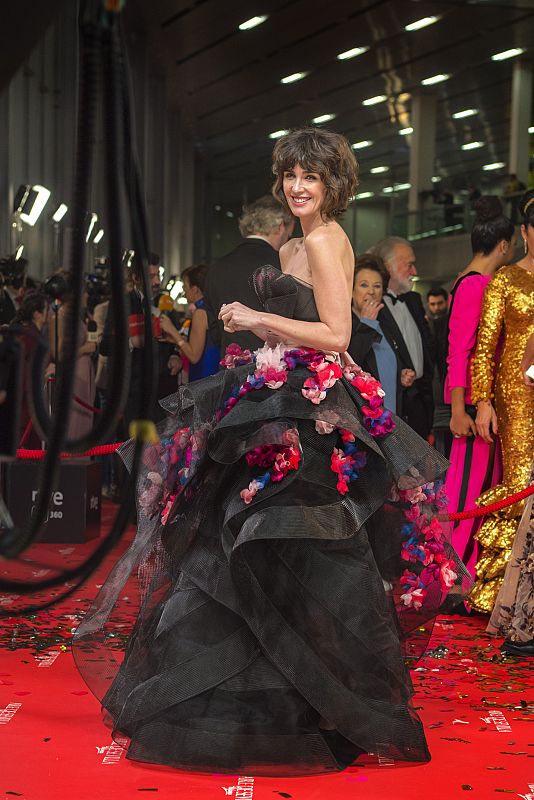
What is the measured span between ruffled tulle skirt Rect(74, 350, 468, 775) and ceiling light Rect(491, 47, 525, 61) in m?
17.1

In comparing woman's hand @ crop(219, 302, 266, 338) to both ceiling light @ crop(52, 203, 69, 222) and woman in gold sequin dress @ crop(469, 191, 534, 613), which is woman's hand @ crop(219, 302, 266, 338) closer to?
woman in gold sequin dress @ crop(469, 191, 534, 613)

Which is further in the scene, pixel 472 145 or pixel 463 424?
pixel 472 145

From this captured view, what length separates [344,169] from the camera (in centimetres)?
307

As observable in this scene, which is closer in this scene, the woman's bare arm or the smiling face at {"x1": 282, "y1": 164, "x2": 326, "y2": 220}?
the woman's bare arm

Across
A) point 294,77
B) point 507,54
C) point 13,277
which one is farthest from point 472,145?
point 13,277

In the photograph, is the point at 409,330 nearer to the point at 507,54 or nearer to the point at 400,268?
the point at 400,268

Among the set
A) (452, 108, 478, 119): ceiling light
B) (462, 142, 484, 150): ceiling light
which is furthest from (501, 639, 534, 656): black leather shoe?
(462, 142, 484, 150): ceiling light

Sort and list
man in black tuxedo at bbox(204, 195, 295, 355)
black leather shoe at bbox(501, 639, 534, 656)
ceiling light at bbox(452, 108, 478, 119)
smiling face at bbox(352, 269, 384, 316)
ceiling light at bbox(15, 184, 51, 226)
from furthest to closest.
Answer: ceiling light at bbox(452, 108, 478, 119), ceiling light at bbox(15, 184, 51, 226), smiling face at bbox(352, 269, 384, 316), man in black tuxedo at bbox(204, 195, 295, 355), black leather shoe at bbox(501, 639, 534, 656)

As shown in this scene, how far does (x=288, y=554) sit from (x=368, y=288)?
2.86 m

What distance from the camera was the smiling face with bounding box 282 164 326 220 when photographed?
3.02m

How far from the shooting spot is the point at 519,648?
400 centimetres

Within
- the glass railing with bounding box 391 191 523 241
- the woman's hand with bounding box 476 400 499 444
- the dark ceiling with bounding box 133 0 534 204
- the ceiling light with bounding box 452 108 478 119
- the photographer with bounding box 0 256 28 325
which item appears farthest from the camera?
the ceiling light with bounding box 452 108 478 119

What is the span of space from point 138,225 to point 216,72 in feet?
67.4

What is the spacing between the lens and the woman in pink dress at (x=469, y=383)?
4945 mm
